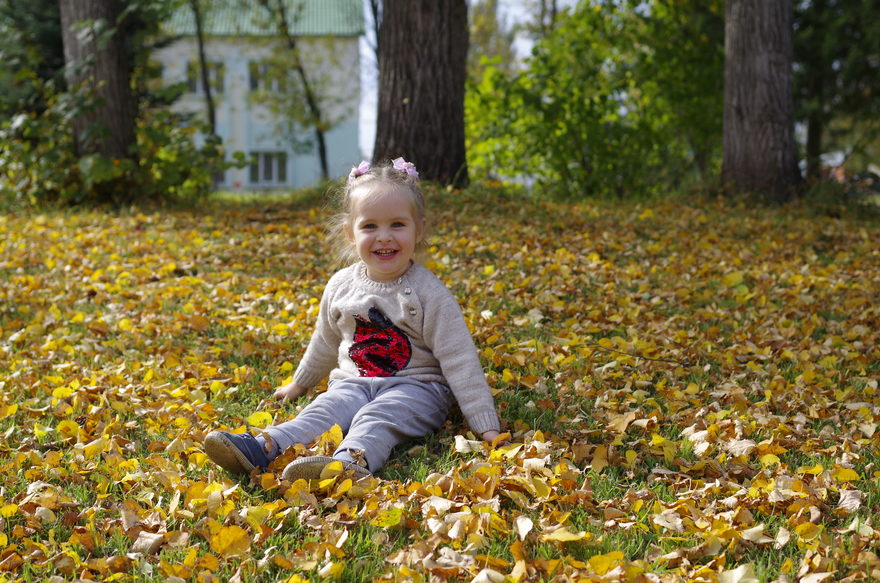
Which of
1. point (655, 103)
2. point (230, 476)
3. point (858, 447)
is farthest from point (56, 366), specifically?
point (655, 103)

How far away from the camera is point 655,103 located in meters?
11.3

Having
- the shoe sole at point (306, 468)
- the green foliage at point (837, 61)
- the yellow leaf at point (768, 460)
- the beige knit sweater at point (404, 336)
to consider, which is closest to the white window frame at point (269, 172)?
the green foliage at point (837, 61)

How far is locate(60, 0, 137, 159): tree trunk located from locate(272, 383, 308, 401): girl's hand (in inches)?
229

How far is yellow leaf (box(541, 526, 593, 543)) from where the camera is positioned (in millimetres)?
2139

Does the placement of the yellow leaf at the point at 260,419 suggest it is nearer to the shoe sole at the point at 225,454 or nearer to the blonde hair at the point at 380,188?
the shoe sole at the point at 225,454

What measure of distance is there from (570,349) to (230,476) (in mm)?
1947

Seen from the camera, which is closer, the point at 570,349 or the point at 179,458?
the point at 179,458

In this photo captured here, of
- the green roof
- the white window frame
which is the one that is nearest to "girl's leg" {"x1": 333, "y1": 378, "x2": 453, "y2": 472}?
the green roof

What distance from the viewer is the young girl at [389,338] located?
2936 millimetres

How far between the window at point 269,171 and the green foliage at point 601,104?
22.3 m

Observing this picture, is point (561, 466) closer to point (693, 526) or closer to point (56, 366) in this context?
point (693, 526)

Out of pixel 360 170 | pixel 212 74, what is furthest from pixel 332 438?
pixel 212 74

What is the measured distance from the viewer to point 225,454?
8.43ft

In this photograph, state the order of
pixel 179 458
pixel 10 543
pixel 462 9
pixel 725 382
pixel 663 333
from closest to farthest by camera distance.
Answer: pixel 10 543
pixel 179 458
pixel 725 382
pixel 663 333
pixel 462 9
